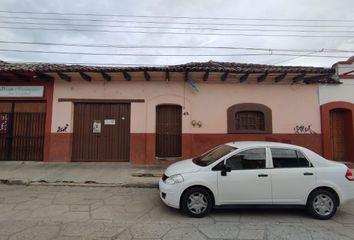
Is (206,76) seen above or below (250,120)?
above

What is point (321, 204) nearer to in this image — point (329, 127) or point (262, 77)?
point (262, 77)

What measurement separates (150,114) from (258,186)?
628cm

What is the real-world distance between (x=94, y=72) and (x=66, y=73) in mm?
1164

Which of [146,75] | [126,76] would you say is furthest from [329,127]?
[126,76]

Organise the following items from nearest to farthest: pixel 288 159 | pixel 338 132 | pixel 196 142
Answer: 1. pixel 288 159
2. pixel 196 142
3. pixel 338 132

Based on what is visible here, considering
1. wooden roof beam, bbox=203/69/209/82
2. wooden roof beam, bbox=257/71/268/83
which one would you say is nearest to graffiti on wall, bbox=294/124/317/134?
wooden roof beam, bbox=257/71/268/83

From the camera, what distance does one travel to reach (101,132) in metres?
10.8

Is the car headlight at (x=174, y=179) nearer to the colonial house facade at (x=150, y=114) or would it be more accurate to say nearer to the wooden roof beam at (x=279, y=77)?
the colonial house facade at (x=150, y=114)

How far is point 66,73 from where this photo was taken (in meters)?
10.0

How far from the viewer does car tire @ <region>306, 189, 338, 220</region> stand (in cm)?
531

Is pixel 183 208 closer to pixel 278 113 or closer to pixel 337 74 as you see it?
pixel 278 113

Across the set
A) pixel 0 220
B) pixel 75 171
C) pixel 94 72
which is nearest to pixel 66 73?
pixel 94 72

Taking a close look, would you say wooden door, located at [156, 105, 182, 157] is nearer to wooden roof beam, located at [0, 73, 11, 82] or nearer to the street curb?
the street curb

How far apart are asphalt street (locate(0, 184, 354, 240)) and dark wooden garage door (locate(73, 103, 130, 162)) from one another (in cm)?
406
